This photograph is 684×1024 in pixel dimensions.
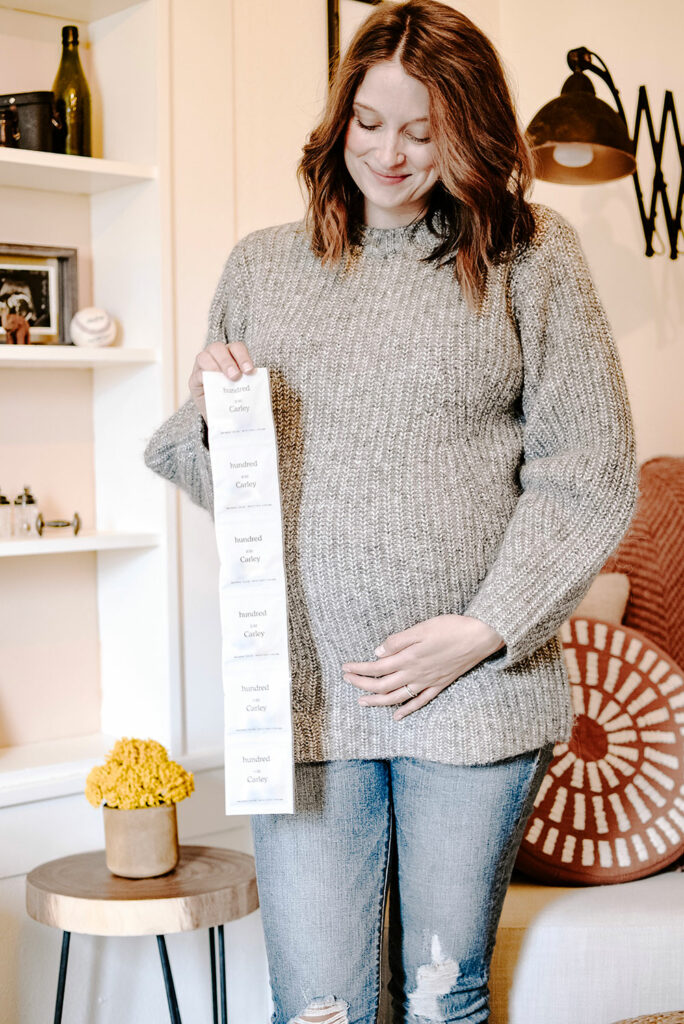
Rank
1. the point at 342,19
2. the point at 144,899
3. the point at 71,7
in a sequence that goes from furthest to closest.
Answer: the point at 342,19, the point at 71,7, the point at 144,899

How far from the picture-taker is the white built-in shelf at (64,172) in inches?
77.1

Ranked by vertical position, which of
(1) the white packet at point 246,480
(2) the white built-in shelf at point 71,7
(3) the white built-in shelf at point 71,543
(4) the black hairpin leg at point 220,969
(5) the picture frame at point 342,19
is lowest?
(4) the black hairpin leg at point 220,969

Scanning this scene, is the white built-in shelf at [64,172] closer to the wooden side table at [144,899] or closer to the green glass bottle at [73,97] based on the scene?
the green glass bottle at [73,97]

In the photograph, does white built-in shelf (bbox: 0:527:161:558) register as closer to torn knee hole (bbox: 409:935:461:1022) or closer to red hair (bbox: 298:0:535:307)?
red hair (bbox: 298:0:535:307)

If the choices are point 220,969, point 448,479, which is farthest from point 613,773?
point 448,479

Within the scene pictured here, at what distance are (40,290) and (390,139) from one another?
1104 mm

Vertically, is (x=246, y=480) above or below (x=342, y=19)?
below

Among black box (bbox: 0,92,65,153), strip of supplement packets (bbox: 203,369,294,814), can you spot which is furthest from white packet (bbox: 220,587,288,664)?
black box (bbox: 0,92,65,153)

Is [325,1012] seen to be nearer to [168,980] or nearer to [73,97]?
[168,980]

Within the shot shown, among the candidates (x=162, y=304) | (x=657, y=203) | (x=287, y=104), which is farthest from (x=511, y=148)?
(x=657, y=203)

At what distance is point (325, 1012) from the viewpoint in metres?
1.26

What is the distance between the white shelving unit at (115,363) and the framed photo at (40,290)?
0.07 metres

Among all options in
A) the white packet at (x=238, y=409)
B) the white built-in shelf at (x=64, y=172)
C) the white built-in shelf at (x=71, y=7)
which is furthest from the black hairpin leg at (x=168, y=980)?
the white built-in shelf at (x=71, y=7)

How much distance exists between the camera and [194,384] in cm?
132
